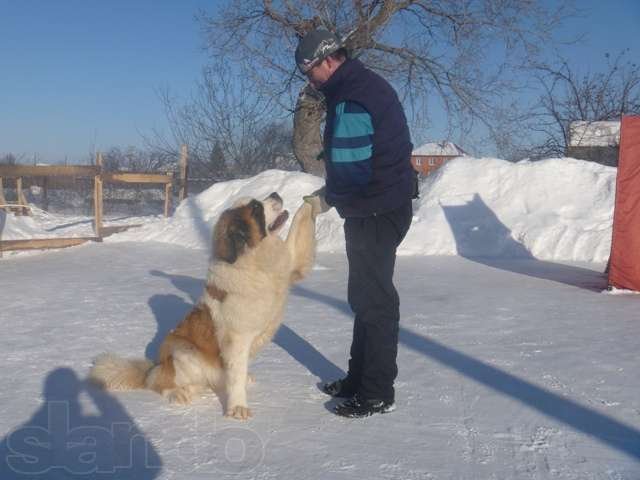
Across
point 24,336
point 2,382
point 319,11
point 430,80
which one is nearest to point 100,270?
point 24,336

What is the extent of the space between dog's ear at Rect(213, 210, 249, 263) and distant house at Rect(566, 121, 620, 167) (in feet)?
57.6

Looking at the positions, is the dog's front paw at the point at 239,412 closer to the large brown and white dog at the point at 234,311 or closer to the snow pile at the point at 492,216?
the large brown and white dog at the point at 234,311

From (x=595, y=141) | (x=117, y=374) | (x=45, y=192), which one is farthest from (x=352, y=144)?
(x=45, y=192)

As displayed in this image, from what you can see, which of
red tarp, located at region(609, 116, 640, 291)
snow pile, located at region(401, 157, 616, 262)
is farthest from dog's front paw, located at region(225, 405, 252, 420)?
snow pile, located at region(401, 157, 616, 262)

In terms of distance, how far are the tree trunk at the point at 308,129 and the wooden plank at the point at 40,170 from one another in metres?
6.36

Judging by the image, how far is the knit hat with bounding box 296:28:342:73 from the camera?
3188mm

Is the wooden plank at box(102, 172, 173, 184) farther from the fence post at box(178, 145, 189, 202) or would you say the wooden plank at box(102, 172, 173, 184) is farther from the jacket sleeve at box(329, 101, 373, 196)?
the jacket sleeve at box(329, 101, 373, 196)

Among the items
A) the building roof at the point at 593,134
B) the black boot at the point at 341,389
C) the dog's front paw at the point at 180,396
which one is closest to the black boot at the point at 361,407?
the black boot at the point at 341,389

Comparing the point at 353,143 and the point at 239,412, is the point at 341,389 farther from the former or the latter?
the point at 353,143

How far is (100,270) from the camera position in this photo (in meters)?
8.73

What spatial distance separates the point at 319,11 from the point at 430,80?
150 inches

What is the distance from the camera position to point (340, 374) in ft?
13.8

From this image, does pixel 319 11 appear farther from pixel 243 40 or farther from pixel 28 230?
pixel 28 230

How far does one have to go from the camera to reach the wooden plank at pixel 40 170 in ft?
35.0
